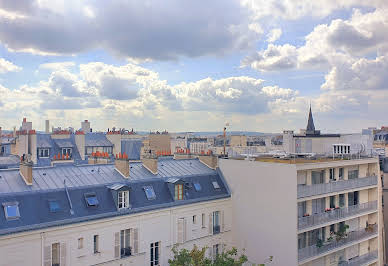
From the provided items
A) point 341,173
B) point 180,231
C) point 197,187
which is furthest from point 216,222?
point 341,173

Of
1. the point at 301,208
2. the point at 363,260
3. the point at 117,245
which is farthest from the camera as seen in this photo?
the point at 363,260

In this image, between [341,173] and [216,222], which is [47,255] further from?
[341,173]

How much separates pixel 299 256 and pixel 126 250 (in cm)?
971

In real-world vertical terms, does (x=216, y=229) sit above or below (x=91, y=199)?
below

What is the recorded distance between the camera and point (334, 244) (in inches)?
963

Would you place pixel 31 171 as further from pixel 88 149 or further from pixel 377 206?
pixel 88 149

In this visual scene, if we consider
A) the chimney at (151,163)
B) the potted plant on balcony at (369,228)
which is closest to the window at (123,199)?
the chimney at (151,163)

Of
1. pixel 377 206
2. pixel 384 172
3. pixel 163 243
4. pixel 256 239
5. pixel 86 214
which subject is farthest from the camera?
pixel 384 172

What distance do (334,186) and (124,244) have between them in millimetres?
13517

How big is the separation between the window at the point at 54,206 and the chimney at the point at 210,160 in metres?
11.5

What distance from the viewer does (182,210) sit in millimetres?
21484

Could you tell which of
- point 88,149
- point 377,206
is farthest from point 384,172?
point 88,149

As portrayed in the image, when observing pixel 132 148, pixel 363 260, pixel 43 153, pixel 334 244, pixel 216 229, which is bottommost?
pixel 363 260

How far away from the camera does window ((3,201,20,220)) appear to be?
15791mm
